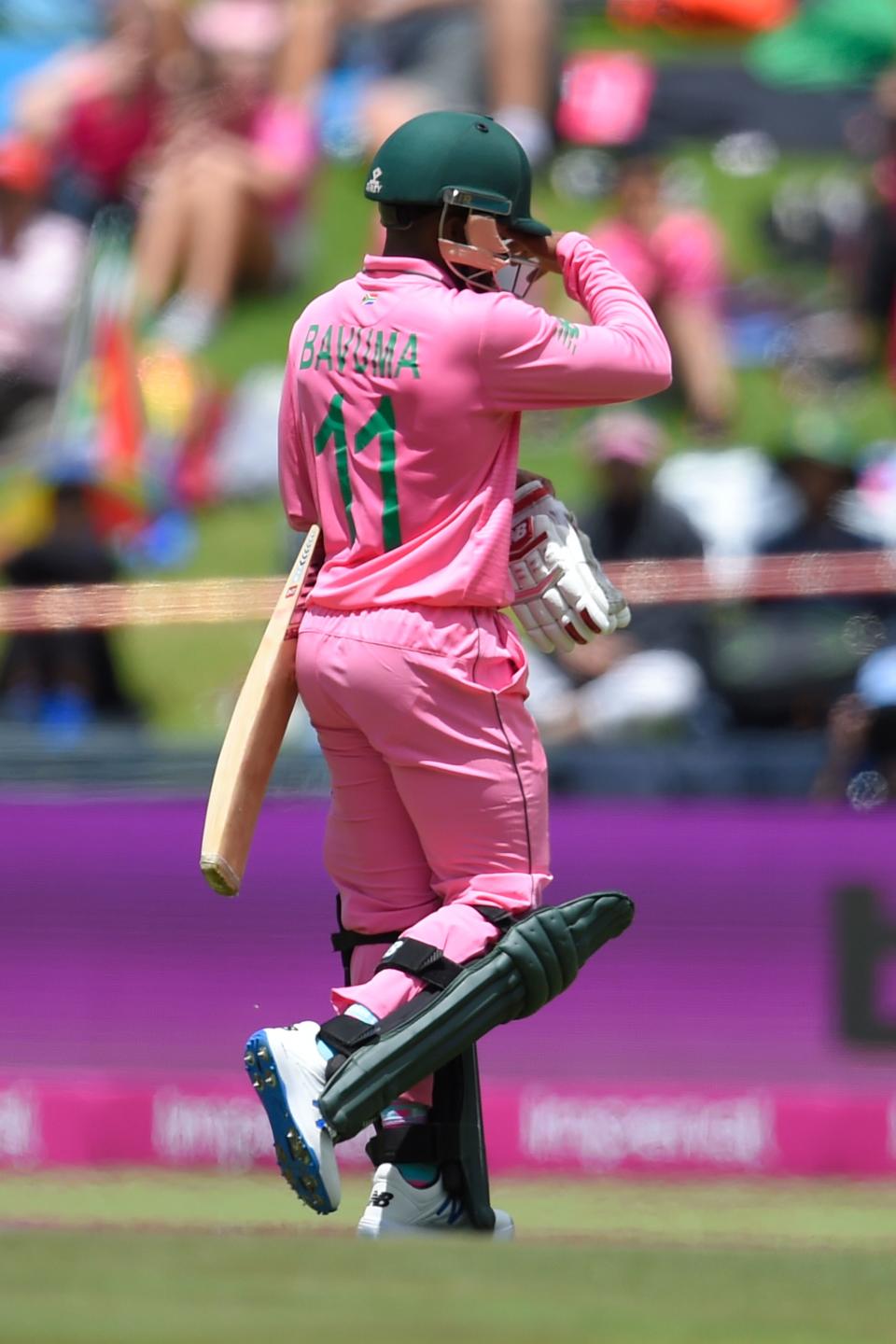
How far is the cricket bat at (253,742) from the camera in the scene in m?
4.29

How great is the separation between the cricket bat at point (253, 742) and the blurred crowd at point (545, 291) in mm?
2757

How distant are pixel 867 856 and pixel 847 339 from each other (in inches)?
122

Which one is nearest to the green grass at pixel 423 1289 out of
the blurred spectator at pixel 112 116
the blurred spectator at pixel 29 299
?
the blurred spectator at pixel 29 299

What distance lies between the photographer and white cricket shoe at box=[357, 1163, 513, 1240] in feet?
14.0

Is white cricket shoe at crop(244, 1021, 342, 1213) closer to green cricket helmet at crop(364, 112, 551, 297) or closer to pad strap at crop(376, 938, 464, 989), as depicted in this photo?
pad strap at crop(376, 938, 464, 989)

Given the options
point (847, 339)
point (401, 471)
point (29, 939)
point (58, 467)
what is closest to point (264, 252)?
point (58, 467)

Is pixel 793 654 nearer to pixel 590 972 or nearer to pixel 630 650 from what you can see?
pixel 630 650

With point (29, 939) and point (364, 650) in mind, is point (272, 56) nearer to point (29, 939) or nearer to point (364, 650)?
point (29, 939)

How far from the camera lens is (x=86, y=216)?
367 inches

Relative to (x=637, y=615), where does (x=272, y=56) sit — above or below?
above

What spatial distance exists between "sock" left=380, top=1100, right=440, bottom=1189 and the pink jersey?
939 mm

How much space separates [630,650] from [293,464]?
293 cm

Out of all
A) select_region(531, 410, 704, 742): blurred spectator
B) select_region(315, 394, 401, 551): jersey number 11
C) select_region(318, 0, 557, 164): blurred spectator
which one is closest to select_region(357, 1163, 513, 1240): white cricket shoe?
select_region(315, 394, 401, 551): jersey number 11

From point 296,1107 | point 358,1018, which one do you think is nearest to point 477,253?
point 358,1018
